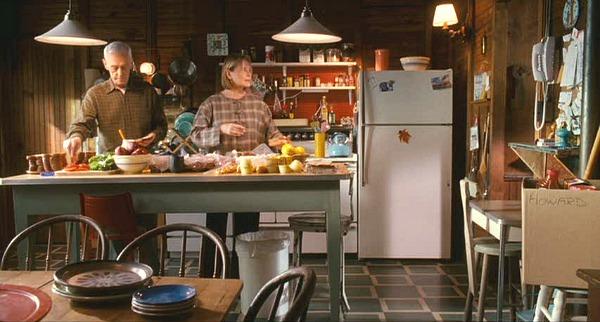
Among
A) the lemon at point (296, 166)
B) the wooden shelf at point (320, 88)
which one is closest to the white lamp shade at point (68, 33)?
the lemon at point (296, 166)

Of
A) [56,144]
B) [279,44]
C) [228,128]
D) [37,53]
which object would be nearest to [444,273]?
[228,128]

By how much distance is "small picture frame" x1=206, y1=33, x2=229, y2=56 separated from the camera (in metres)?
5.85

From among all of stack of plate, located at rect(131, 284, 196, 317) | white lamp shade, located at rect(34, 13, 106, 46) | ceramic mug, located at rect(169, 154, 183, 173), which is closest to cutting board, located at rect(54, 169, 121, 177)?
ceramic mug, located at rect(169, 154, 183, 173)

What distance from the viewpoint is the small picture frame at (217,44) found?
585cm

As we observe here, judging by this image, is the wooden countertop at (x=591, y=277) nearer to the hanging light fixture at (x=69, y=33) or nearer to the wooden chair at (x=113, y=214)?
the wooden chair at (x=113, y=214)

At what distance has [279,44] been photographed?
19.2 ft

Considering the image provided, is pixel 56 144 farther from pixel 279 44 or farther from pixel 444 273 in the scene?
pixel 444 273

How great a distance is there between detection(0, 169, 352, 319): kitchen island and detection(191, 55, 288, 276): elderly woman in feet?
1.74

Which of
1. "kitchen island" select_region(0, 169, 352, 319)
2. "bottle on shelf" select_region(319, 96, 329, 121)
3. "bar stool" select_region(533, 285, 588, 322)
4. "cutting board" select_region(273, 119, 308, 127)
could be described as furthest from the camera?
"bottle on shelf" select_region(319, 96, 329, 121)

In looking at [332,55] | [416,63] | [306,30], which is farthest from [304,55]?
[306,30]

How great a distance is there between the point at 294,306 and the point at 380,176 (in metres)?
3.80

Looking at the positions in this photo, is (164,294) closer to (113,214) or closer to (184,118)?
(113,214)

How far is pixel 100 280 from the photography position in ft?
5.46

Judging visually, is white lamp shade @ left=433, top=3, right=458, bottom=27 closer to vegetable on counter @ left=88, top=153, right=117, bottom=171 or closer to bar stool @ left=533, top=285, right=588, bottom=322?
bar stool @ left=533, top=285, right=588, bottom=322
